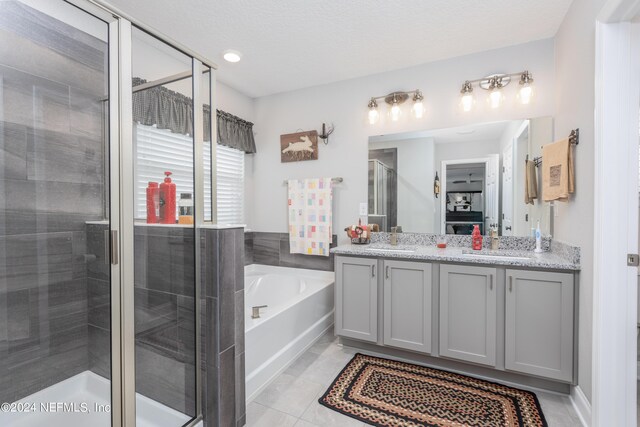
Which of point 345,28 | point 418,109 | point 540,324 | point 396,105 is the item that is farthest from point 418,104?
point 540,324

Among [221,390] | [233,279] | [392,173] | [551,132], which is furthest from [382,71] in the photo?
[221,390]

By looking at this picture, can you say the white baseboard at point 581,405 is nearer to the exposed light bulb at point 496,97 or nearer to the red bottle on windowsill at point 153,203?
the exposed light bulb at point 496,97

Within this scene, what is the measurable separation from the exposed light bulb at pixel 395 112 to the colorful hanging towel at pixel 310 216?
87 cm

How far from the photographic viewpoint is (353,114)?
3.07m

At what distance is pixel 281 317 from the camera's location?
2.23m

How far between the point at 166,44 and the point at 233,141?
1819 mm

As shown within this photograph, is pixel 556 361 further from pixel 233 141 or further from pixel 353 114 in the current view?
pixel 233 141

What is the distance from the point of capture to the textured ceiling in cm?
197

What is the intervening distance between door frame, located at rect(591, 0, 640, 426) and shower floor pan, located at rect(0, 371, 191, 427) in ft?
7.02

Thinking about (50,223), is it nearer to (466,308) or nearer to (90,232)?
(90,232)

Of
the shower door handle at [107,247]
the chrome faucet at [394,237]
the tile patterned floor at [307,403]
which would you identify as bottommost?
the tile patterned floor at [307,403]

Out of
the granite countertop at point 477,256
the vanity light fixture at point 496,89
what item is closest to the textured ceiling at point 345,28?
the vanity light fixture at point 496,89

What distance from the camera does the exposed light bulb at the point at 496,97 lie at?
2479mm

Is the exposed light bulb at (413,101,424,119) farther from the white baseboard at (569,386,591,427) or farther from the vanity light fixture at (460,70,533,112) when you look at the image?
the white baseboard at (569,386,591,427)
